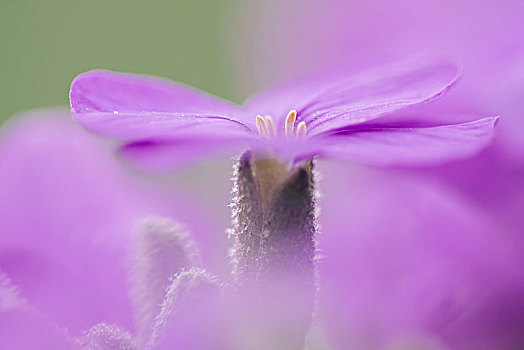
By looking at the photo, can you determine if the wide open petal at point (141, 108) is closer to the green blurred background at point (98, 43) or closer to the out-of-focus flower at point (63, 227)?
the out-of-focus flower at point (63, 227)

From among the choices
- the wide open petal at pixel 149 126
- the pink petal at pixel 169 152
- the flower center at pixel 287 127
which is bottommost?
the wide open petal at pixel 149 126

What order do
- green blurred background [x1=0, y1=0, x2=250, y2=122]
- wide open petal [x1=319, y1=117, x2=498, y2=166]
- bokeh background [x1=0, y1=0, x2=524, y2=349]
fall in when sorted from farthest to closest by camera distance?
green blurred background [x1=0, y1=0, x2=250, y2=122] < bokeh background [x1=0, y1=0, x2=524, y2=349] < wide open petal [x1=319, y1=117, x2=498, y2=166]

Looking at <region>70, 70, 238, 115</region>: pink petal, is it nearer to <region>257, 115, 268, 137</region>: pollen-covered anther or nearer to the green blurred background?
<region>257, 115, 268, 137</region>: pollen-covered anther

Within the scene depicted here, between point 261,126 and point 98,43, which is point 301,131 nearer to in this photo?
point 261,126

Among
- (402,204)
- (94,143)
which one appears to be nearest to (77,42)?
(94,143)

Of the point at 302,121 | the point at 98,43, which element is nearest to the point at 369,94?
the point at 302,121

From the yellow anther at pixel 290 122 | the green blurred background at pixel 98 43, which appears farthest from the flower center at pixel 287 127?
the green blurred background at pixel 98 43

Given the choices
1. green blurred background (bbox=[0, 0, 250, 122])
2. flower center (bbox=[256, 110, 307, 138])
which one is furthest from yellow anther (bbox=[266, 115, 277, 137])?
green blurred background (bbox=[0, 0, 250, 122])
